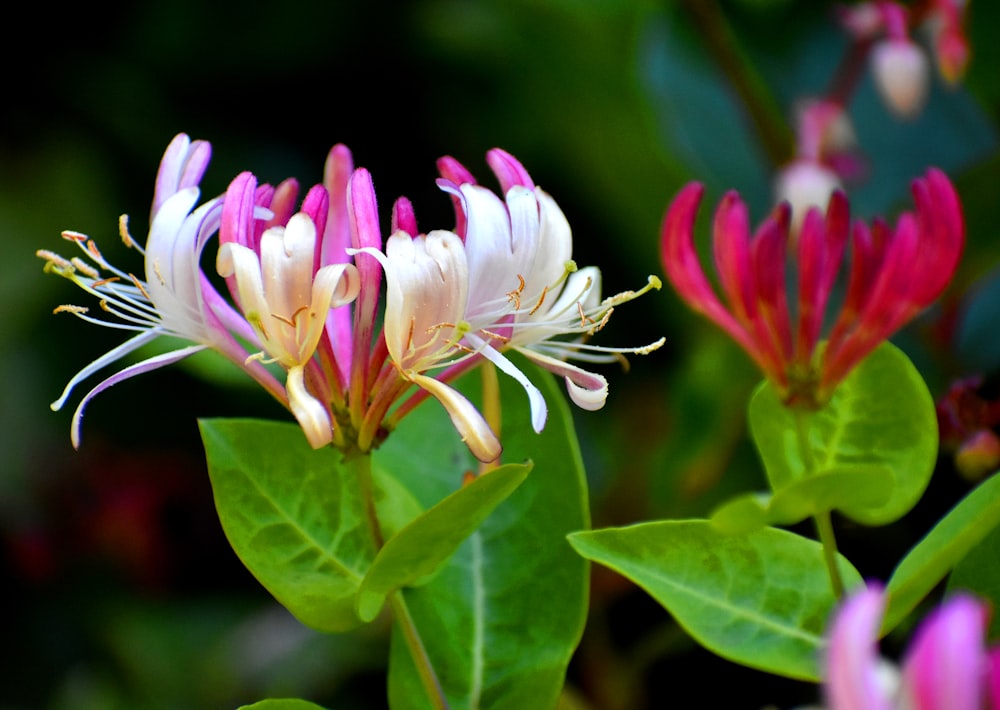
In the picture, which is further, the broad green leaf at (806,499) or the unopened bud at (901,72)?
the unopened bud at (901,72)

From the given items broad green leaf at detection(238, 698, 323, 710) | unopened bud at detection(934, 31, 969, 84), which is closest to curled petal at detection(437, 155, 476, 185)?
broad green leaf at detection(238, 698, 323, 710)

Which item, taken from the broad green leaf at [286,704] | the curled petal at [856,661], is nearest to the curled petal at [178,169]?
the broad green leaf at [286,704]

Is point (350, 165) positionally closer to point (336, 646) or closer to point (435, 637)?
point (435, 637)

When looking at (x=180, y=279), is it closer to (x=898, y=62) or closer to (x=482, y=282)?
(x=482, y=282)

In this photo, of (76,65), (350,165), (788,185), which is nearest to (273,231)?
(350,165)

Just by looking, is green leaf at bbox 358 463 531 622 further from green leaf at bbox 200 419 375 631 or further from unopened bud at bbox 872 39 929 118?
unopened bud at bbox 872 39 929 118

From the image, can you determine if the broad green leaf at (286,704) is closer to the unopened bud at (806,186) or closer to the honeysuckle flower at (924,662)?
the honeysuckle flower at (924,662)
